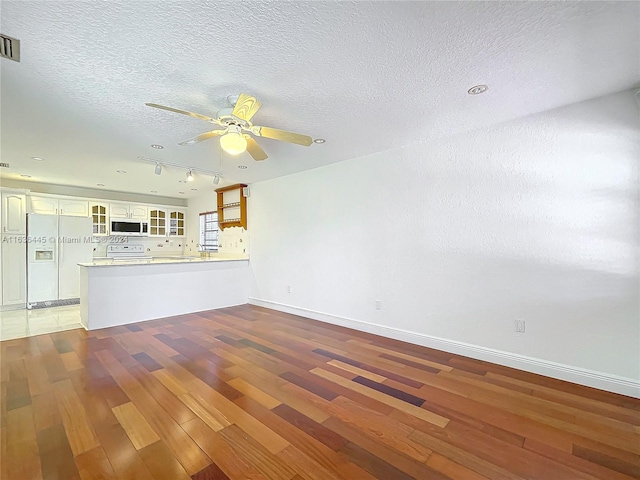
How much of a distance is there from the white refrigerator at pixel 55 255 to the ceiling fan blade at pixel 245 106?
17.9 feet

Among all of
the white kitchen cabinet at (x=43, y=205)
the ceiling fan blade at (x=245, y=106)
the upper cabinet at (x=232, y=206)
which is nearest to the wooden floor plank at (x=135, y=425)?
the ceiling fan blade at (x=245, y=106)

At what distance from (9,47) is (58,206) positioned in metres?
5.28

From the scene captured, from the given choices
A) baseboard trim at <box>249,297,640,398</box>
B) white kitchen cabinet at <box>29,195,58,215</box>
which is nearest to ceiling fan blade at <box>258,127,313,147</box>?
baseboard trim at <box>249,297,640,398</box>

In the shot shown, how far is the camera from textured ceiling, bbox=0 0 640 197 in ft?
5.00

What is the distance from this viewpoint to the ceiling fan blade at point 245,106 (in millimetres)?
2102

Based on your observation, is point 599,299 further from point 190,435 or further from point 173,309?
point 173,309

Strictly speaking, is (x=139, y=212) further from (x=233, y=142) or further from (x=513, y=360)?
(x=513, y=360)

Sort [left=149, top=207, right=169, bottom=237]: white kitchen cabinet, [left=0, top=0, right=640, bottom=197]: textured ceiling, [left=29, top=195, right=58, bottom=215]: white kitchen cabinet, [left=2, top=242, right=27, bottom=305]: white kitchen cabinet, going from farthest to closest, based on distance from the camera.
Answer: [left=149, top=207, right=169, bottom=237]: white kitchen cabinet, [left=29, top=195, right=58, bottom=215]: white kitchen cabinet, [left=2, top=242, right=27, bottom=305]: white kitchen cabinet, [left=0, top=0, right=640, bottom=197]: textured ceiling

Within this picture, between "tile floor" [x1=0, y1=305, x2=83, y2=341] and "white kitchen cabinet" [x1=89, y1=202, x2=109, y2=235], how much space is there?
1.84 meters

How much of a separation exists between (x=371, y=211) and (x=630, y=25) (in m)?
2.66

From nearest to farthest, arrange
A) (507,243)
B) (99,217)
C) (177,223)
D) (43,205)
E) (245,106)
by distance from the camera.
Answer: (245,106)
(507,243)
(43,205)
(99,217)
(177,223)

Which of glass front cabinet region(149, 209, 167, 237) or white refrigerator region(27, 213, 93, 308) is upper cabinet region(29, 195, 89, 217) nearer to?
white refrigerator region(27, 213, 93, 308)

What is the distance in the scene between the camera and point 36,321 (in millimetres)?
4410

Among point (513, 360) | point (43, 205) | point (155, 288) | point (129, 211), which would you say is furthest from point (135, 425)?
point (129, 211)
